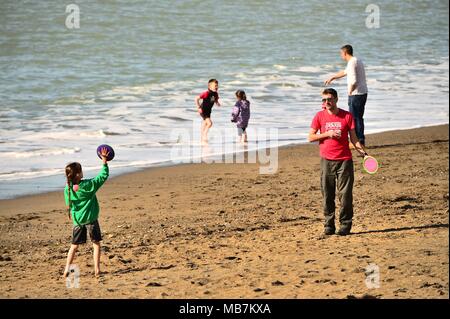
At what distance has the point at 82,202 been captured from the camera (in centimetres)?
809

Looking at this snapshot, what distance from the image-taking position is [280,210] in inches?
421

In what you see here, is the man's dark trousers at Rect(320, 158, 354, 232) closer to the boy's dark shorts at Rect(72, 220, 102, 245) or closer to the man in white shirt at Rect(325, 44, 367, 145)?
the boy's dark shorts at Rect(72, 220, 102, 245)

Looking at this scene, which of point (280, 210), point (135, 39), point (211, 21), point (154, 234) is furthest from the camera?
point (211, 21)

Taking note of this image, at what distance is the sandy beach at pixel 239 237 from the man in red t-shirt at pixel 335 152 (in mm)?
271

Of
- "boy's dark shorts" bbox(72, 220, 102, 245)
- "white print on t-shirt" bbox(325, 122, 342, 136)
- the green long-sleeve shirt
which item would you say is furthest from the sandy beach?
"white print on t-shirt" bbox(325, 122, 342, 136)

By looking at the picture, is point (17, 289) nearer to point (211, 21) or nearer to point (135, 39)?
point (135, 39)

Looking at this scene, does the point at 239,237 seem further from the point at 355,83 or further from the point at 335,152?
the point at 355,83

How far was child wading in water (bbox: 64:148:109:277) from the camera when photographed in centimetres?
798

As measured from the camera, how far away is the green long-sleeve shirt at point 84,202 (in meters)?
8.02

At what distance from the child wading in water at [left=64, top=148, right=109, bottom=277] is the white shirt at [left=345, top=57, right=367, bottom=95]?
6.69 metres

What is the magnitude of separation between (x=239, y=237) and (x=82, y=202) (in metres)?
1.86

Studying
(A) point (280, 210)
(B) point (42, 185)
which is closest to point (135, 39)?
(B) point (42, 185)

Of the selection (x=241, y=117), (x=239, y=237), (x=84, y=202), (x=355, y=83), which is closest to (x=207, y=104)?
(x=241, y=117)
